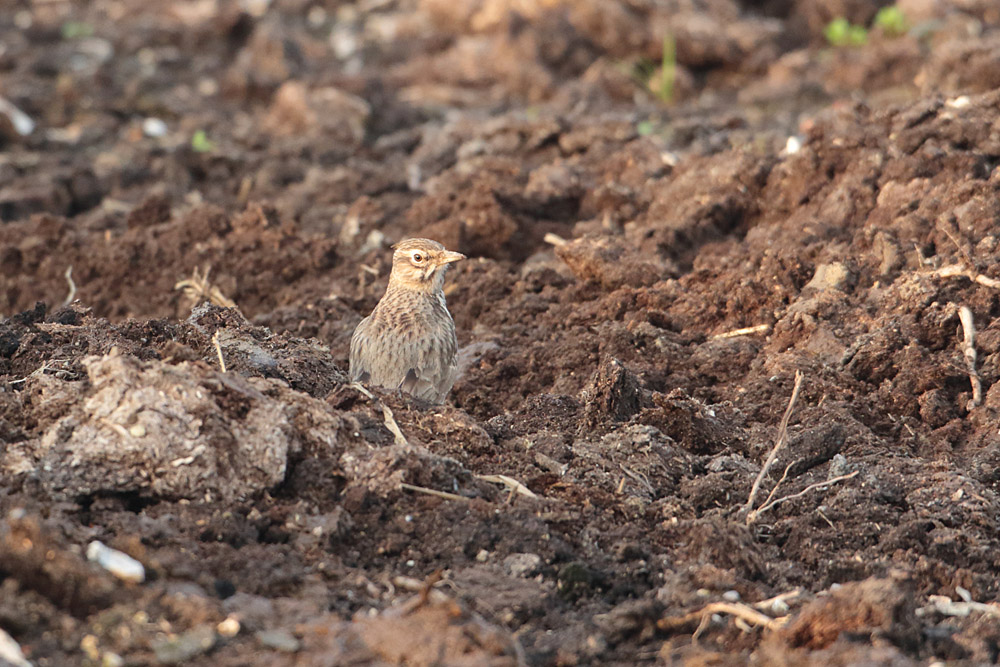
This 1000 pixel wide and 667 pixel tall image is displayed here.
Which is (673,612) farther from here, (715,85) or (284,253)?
(715,85)

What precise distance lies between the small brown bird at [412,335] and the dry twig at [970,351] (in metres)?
2.63

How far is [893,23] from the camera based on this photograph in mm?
13516

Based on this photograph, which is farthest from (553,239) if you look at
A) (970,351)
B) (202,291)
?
(970,351)

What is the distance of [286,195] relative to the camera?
426 inches

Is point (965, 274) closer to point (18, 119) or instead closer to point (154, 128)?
point (154, 128)

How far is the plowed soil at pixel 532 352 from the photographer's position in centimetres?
407

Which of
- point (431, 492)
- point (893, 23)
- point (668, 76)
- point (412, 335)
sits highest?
point (431, 492)

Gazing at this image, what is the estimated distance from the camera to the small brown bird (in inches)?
270

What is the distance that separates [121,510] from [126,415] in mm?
327

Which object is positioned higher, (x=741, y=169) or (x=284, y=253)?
(x=741, y=169)

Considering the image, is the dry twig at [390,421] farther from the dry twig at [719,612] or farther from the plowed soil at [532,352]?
the dry twig at [719,612]

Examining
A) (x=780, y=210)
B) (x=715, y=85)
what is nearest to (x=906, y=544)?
(x=780, y=210)

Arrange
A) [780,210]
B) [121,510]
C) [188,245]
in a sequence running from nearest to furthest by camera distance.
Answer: [121,510], [780,210], [188,245]

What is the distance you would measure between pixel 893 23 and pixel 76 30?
30.6 ft
